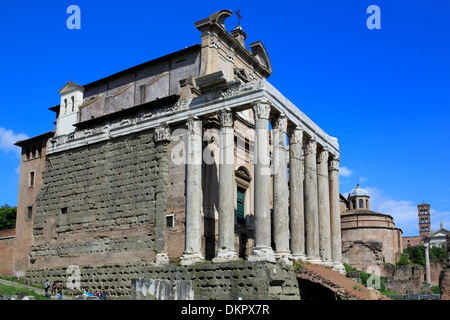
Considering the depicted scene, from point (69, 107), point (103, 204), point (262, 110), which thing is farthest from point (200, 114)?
point (69, 107)

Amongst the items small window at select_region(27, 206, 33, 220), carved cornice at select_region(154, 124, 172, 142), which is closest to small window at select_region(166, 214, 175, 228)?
carved cornice at select_region(154, 124, 172, 142)

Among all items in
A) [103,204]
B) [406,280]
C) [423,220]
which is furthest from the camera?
[423,220]

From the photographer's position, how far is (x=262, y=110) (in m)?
24.8

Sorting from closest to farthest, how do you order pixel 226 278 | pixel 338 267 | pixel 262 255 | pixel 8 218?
pixel 262 255, pixel 226 278, pixel 338 267, pixel 8 218

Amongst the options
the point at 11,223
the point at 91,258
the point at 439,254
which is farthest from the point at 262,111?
the point at 439,254

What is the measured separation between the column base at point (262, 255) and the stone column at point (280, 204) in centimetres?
102

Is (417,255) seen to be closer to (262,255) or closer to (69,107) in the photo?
(69,107)

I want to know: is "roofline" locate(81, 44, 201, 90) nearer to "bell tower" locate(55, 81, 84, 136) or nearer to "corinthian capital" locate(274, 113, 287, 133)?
"bell tower" locate(55, 81, 84, 136)

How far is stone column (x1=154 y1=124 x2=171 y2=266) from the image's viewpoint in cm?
2622

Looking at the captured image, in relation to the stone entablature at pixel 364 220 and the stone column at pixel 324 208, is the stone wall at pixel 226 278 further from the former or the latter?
the stone entablature at pixel 364 220

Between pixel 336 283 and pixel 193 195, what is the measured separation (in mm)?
7935

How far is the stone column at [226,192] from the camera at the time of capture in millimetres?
24141

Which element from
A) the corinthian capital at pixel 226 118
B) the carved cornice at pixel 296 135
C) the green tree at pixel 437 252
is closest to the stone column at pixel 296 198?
the carved cornice at pixel 296 135

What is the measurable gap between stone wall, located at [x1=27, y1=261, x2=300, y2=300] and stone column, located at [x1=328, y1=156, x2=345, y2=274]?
788 centimetres
